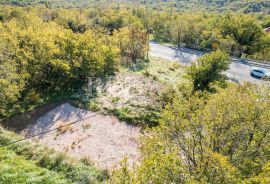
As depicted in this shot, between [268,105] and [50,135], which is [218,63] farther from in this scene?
[50,135]

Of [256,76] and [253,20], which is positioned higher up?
[253,20]

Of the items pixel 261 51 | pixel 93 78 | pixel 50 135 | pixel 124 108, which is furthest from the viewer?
pixel 261 51

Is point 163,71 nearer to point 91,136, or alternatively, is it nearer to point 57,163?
point 91,136

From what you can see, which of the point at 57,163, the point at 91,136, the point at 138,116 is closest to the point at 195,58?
the point at 138,116

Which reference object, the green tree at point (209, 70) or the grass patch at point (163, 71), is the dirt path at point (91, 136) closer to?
the green tree at point (209, 70)

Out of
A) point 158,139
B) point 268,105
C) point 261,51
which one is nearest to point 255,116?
point 268,105

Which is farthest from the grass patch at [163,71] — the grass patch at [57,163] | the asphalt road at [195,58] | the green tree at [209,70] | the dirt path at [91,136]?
the grass patch at [57,163]

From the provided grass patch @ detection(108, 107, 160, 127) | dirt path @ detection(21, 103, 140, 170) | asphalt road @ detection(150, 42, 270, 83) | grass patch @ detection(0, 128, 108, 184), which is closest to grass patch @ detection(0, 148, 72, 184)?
grass patch @ detection(0, 128, 108, 184)
